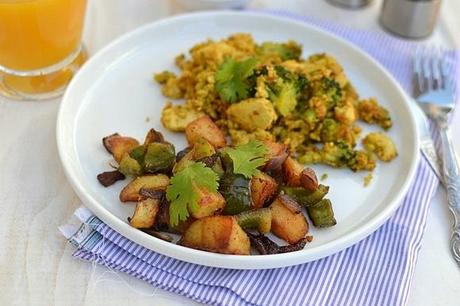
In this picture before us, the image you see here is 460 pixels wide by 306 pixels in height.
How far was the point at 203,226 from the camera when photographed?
1.41 m

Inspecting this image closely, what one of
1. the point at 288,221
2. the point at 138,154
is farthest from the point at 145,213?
the point at 288,221

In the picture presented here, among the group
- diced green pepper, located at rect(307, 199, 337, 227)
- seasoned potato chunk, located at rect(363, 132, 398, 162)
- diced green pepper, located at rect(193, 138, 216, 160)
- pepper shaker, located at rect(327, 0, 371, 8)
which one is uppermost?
diced green pepper, located at rect(193, 138, 216, 160)

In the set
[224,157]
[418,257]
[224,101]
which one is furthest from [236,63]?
[418,257]

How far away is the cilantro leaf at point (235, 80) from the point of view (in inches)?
69.6

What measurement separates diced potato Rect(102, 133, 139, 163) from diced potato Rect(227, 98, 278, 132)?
28 centimetres

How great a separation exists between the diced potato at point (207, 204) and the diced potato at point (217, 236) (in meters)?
0.01

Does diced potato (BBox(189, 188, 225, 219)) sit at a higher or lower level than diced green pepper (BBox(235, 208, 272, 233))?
higher

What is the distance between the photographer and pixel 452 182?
5.68ft

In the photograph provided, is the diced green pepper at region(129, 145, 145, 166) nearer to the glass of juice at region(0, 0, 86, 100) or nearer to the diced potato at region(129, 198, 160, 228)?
the diced potato at region(129, 198, 160, 228)

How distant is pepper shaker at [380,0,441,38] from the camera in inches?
90.6

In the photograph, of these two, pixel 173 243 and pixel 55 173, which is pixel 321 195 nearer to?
pixel 173 243

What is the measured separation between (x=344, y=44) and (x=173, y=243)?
99 cm

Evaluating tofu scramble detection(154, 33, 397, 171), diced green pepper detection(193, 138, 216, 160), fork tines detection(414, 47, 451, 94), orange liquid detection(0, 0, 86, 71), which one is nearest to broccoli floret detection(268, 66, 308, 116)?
tofu scramble detection(154, 33, 397, 171)

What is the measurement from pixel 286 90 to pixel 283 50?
266 millimetres
